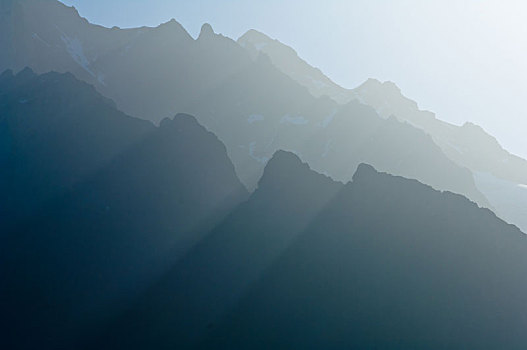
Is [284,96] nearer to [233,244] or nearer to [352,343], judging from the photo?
[233,244]

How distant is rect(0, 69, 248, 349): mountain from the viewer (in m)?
53.3

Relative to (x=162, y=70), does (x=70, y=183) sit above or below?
below

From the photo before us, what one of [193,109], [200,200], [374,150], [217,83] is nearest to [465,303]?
[200,200]

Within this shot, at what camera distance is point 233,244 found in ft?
198

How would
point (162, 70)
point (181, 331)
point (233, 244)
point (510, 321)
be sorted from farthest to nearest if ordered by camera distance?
point (162, 70) → point (233, 244) → point (181, 331) → point (510, 321)

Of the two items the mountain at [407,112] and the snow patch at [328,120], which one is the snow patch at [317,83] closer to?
the mountain at [407,112]

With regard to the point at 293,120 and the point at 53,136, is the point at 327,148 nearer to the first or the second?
the point at 293,120

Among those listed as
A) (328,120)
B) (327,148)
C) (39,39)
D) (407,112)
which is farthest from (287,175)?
(407,112)

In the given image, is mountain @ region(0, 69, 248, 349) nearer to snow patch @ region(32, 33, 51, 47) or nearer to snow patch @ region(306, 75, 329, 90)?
snow patch @ region(32, 33, 51, 47)

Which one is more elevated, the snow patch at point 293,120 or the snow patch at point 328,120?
the snow patch at point 328,120

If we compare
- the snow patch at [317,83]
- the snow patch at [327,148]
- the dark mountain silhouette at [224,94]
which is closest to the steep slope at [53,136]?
the dark mountain silhouette at [224,94]

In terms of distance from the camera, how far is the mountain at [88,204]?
2098 inches

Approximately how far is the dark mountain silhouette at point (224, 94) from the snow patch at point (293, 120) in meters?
0.31

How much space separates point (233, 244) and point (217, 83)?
80.2 m
